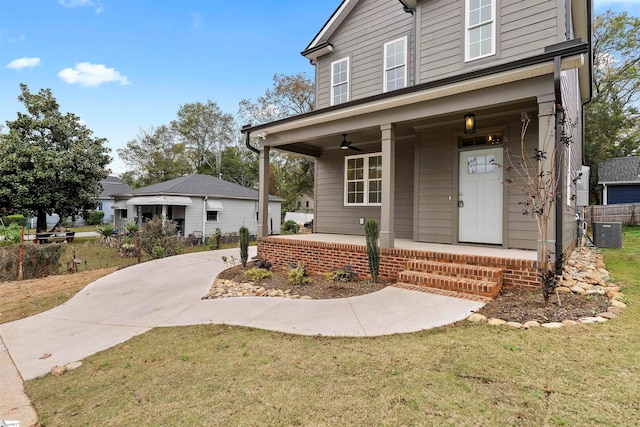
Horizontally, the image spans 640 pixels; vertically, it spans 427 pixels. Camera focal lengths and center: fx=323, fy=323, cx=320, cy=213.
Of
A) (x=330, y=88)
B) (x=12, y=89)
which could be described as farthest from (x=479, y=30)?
(x=12, y=89)

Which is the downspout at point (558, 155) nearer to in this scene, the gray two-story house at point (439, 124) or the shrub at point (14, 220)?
the gray two-story house at point (439, 124)

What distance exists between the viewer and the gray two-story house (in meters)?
5.07

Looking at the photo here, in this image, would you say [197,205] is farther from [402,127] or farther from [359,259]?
[359,259]

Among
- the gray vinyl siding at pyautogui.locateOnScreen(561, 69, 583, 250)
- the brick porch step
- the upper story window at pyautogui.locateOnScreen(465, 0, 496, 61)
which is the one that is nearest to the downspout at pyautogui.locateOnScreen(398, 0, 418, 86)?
the upper story window at pyautogui.locateOnScreen(465, 0, 496, 61)

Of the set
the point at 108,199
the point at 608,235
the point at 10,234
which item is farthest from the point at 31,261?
the point at 108,199

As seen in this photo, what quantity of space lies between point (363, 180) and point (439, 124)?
2.59 metres

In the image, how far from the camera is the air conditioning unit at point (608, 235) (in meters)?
9.29

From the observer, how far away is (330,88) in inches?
391

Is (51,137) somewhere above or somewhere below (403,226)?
above

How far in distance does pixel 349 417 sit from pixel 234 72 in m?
24.5

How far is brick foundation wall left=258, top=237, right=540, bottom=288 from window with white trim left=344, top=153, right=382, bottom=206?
243cm

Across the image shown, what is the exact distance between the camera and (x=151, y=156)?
31.8m

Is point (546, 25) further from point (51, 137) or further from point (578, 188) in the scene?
point (51, 137)

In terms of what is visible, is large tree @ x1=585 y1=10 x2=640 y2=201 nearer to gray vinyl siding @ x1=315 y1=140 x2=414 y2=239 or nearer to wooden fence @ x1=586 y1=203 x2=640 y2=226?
wooden fence @ x1=586 y1=203 x2=640 y2=226
